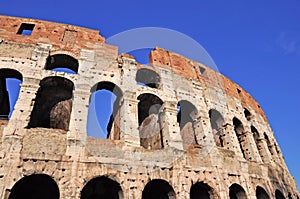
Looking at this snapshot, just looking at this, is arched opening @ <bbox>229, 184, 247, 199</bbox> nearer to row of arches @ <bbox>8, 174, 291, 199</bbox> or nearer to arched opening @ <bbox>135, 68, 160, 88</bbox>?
row of arches @ <bbox>8, 174, 291, 199</bbox>

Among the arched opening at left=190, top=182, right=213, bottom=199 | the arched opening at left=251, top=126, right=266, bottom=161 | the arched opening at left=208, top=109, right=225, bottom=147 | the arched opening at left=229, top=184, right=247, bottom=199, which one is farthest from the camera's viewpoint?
the arched opening at left=251, top=126, right=266, bottom=161

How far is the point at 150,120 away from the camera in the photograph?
47.5ft

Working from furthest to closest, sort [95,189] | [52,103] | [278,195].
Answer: [278,195]
[52,103]
[95,189]

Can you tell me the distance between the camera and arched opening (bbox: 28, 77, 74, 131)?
10968mm

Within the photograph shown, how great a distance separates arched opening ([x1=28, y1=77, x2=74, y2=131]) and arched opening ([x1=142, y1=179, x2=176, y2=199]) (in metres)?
5.89

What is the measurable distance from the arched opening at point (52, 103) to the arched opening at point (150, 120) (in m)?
3.96

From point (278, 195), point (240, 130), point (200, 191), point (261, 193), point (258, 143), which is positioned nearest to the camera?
point (200, 191)

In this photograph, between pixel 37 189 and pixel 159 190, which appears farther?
pixel 159 190

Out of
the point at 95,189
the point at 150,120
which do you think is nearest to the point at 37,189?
the point at 95,189

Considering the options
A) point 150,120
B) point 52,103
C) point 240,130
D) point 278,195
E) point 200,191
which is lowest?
point 200,191

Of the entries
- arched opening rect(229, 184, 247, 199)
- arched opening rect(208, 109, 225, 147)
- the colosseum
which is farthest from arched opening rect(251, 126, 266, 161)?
arched opening rect(229, 184, 247, 199)

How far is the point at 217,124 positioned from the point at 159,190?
5.72 m

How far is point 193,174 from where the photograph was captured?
962 centimetres

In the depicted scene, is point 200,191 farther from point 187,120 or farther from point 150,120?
point 150,120
